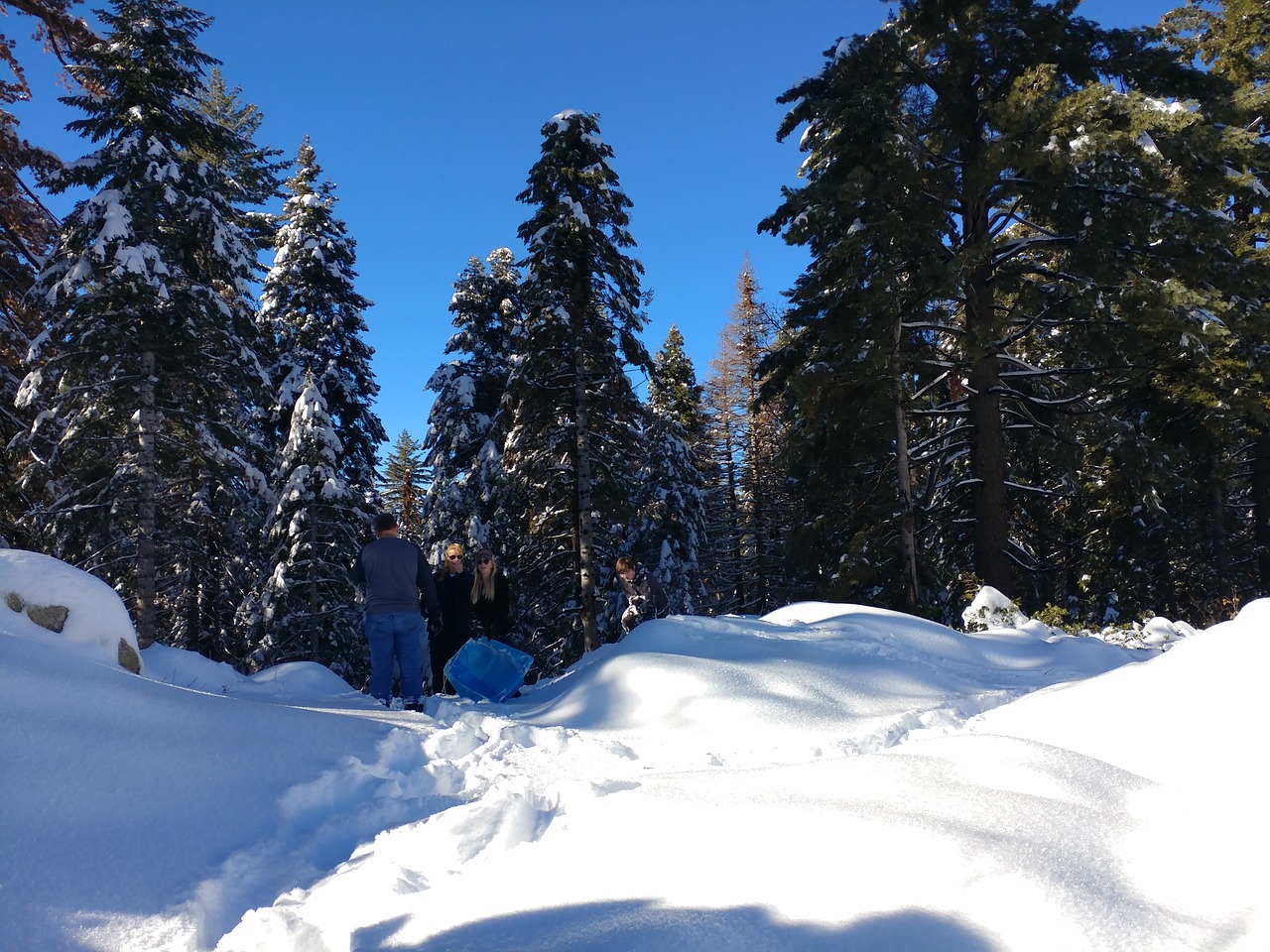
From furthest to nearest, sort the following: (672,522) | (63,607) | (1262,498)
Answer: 1. (672,522)
2. (1262,498)
3. (63,607)

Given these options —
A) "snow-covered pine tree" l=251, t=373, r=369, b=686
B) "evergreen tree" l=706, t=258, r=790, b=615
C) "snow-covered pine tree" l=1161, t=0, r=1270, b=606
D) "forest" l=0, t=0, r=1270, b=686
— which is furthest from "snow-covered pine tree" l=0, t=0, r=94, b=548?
"evergreen tree" l=706, t=258, r=790, b=615

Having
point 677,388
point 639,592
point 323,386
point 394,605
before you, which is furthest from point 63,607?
point 677,388

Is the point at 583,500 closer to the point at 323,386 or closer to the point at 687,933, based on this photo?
the point at 323,386

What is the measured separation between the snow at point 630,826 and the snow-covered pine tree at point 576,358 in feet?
36.1

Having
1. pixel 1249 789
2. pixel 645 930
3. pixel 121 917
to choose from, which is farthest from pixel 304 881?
pixel 1249 789

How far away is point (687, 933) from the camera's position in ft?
6.62

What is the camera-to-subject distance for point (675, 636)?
286 inches

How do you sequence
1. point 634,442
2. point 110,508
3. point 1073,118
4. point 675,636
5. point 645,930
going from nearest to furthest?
point 645,930
point 675,636
point 1073,118
point 110,508
point 634,442

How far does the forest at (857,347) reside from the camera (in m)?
10.8

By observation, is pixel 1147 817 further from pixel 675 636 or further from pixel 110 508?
pixel 110 508

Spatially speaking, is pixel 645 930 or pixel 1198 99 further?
pixel 1198 99

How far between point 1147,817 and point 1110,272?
10.7 meters

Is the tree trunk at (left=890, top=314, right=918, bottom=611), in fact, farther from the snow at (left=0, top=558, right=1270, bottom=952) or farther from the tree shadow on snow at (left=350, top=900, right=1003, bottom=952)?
the tree shadow on snow at (left=350, top=900, right=1003, bottom=952)

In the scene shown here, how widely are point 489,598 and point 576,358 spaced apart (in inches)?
306
